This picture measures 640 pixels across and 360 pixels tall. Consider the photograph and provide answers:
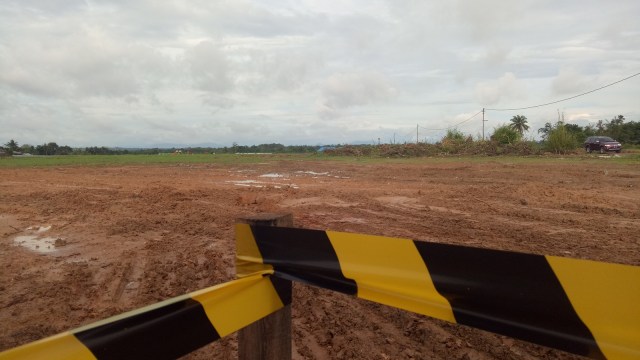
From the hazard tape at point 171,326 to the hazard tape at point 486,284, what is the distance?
0.18 metres

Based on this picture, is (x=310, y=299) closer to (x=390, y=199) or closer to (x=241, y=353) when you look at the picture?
(x=241, y=353)

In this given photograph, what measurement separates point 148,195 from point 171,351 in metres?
11.1

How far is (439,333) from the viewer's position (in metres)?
3.69

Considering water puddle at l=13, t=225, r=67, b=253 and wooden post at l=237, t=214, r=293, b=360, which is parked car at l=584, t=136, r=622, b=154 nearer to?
water puddle at l=13, t=225, r=67, b=253

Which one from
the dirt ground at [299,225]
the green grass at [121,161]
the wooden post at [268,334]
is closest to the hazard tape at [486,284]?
the wooden post at [268,334]

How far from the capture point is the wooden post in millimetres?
1900

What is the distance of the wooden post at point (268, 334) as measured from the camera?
1.90 m

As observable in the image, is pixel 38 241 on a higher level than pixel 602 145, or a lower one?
lower

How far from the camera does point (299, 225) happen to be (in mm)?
7906

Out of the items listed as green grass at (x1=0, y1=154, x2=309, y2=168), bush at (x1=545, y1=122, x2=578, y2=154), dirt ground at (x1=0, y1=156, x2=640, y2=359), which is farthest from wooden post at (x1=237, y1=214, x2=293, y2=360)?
bush at (x1=545, y1=122, x2=578, y2=154)

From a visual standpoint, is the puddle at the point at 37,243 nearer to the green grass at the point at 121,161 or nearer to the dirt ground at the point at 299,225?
the dirt ground at the point at 299,225

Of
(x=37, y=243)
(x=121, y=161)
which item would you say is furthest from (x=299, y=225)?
(x=121, y=161)

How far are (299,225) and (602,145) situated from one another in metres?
31.9

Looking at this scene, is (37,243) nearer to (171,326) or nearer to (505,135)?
(171,326)
